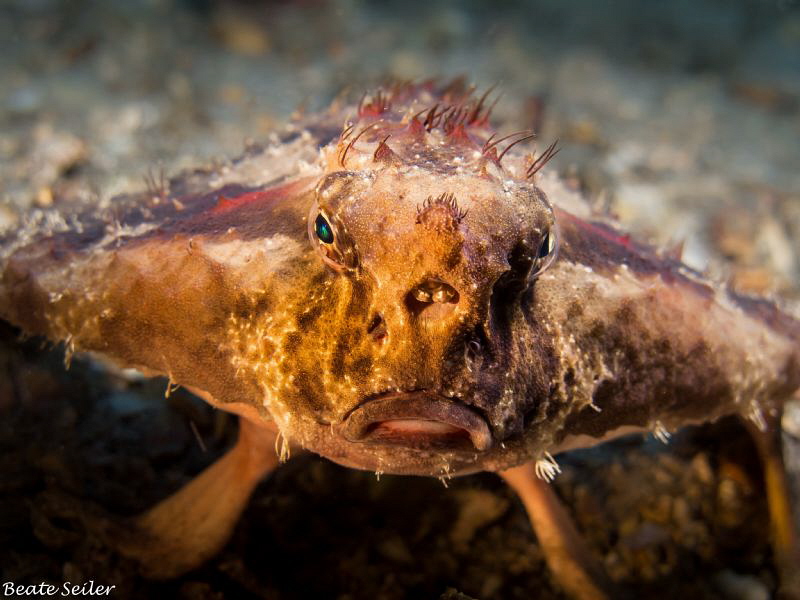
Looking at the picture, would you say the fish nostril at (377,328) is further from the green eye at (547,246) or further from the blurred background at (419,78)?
the blurred background at (419,78)

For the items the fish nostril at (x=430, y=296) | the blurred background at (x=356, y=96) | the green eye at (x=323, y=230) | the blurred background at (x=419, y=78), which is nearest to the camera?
the fish nostril at (x=430, y=296)

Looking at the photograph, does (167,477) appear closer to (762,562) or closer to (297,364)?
(297,364)

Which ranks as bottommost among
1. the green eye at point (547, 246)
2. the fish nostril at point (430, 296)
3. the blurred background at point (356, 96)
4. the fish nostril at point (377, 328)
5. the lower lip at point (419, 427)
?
the blurred background at point (356, 96)

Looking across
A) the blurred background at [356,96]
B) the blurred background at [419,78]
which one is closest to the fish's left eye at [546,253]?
the blurred background at [356,96]

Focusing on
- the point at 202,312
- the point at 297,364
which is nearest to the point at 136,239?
the point at 202,312

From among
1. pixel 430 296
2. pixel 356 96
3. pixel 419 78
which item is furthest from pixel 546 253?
pixel 419 78

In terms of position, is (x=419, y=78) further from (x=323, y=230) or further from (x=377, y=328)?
(x=377, y=328)
